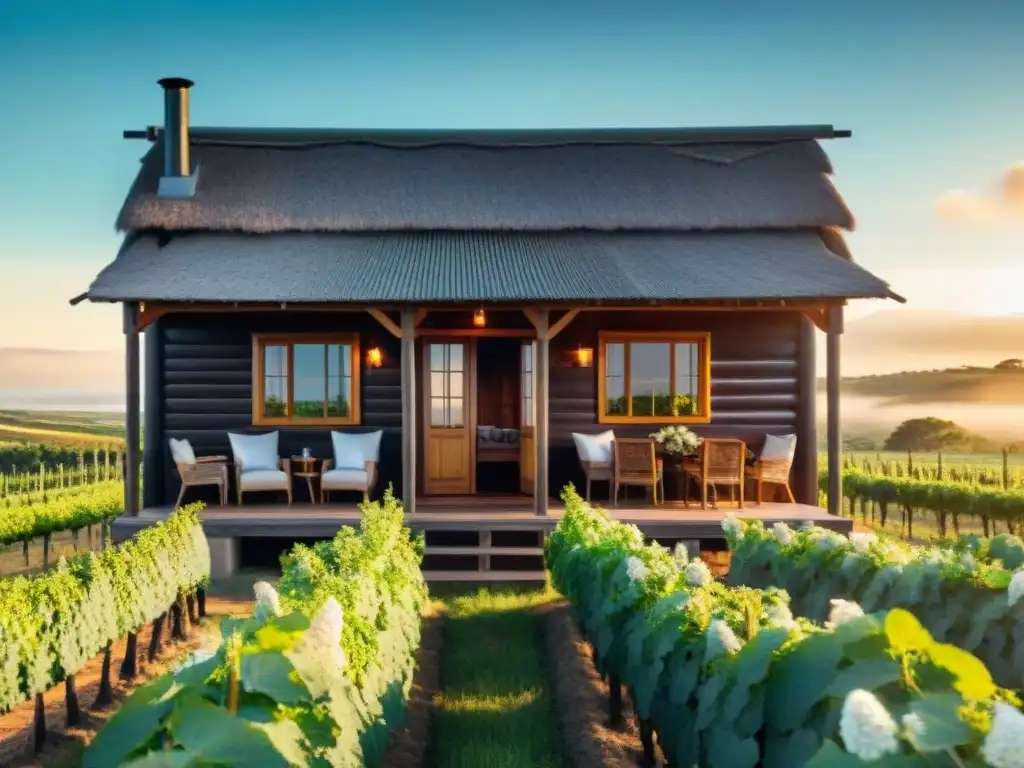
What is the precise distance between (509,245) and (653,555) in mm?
7285

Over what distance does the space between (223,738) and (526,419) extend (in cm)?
1004

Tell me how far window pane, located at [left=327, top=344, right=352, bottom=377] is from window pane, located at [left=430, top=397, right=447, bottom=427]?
1126 mm

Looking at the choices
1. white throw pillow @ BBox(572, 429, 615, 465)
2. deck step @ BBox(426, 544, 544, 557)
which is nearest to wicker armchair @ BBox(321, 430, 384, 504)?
deck step @ BBox(426, 544, 544, 557)

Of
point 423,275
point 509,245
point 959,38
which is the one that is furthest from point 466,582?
point 959,38

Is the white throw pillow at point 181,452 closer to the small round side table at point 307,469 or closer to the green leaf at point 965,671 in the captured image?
the small round side table at point 307,469

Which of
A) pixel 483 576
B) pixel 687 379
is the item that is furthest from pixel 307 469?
pixel 687 379

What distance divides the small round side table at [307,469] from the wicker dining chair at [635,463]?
3.40 metres

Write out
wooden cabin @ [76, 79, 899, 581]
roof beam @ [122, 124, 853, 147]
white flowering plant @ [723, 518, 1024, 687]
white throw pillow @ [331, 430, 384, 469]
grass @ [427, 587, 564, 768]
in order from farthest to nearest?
roof beam @ [122, 124, 853, 147] → white throw pillow @ [331, 430, 384, 469] → wooden cabin @ [76, 79, 899, 581] → grass @ [427, 587, 564, 768] → white flowering plant @ [723, 518, 1024, 687]

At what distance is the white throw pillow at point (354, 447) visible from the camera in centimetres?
1148

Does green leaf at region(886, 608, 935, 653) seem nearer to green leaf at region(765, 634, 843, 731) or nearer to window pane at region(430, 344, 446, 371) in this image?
green leaf at region(765, 634, 843, 731)

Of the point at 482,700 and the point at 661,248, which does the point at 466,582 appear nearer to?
the point at 482,700

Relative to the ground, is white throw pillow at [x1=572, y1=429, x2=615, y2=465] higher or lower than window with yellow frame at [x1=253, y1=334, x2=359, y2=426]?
lower

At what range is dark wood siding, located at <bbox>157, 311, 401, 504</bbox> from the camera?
1179 centimetres

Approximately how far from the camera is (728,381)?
39.3 ft
